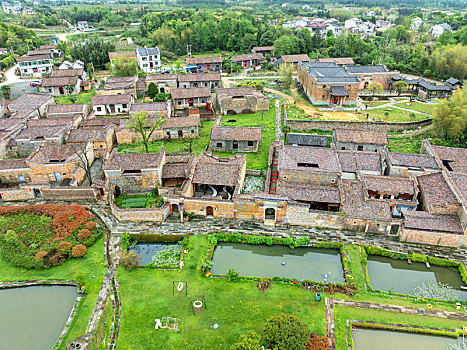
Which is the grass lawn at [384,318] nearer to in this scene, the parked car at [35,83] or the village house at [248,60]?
the village house at [248,60]

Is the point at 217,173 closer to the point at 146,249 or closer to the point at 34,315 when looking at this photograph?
the point at 146,249

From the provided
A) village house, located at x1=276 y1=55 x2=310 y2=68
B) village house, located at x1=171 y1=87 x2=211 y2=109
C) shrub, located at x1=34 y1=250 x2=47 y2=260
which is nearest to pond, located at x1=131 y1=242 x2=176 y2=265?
shrub, located at x1=34 y1=250 x2=47 y2=260

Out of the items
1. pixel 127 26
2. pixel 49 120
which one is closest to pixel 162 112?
pixel 49 120

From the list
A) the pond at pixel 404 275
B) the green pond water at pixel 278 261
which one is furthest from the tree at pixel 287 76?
the pond at pixel 404 275

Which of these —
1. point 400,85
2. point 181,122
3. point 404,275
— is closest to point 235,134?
point 181,122

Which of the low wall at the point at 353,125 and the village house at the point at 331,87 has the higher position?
the village house at the point at 331,87

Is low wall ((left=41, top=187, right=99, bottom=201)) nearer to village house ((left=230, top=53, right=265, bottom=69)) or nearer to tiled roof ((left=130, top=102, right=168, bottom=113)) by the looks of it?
tiled roof ((left=130, top=102, right=168, bottom=113))
